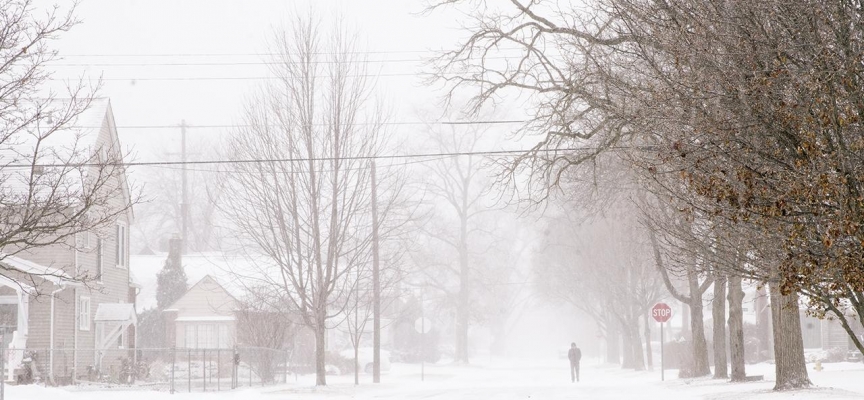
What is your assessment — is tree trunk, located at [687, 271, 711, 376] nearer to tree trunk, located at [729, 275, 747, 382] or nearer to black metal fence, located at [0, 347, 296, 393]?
tree trunk, located at [729, 275, 747, 382]

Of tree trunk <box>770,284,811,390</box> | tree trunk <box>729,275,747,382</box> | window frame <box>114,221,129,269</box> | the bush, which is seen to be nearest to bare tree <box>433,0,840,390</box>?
tree trunk <box>770,284,811,390</box>

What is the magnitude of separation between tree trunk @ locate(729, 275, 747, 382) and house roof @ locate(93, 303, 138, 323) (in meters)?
22.0

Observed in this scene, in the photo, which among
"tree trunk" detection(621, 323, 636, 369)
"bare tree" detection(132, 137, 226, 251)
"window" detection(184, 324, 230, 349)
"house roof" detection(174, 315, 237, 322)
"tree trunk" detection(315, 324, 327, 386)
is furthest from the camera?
"bare tree" detection(132, 137, 226, 251)

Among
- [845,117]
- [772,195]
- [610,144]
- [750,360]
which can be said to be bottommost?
[750,360]

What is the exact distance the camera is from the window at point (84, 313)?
3812 centimetres

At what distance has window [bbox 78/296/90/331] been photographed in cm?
3812

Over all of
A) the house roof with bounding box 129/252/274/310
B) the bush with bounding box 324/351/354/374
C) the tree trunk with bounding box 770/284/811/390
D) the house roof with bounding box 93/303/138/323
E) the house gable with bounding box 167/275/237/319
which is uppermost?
the house roof with bounding box 129/252/274/310

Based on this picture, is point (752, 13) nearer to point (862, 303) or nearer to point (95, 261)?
point (862, 303)

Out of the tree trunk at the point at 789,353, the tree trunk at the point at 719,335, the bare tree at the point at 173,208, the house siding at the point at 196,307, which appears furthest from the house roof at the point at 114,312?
the bare tree at the point at 173,208

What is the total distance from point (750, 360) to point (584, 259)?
9.00 meters

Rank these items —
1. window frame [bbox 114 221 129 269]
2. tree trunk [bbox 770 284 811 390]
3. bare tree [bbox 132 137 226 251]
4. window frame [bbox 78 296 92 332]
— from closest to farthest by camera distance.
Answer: tree trunk [bbox 770 284 811 390], window frame [bbox 78 296 92 332], window frame [bbox 114 221 129 269], bare tree [bbox 132 137 226 251]

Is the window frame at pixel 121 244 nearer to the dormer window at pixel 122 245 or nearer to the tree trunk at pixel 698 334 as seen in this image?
the dormer window at pixel 122 245

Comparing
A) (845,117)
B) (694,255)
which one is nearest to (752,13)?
(845,117)

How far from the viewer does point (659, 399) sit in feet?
76.7
